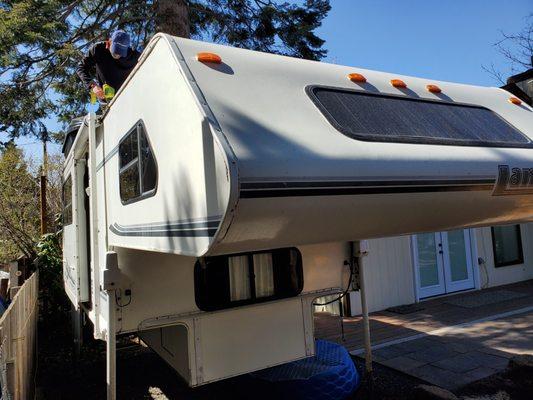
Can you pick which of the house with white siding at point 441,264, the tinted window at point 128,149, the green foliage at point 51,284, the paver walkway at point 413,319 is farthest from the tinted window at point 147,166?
the house with white siding at point 441,264

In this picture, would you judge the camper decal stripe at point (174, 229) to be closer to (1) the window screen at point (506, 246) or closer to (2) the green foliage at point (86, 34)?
(2) the green foliage at point (86, 34)

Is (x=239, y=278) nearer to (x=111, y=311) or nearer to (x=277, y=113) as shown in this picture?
(x=111, y=311)

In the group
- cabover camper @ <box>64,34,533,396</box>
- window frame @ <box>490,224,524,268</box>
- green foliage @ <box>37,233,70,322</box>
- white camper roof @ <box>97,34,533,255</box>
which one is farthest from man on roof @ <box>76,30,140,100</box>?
window frame @ <box>490,224,524,268</box>

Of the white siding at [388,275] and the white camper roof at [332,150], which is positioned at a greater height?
the white camper roof at [332,150]

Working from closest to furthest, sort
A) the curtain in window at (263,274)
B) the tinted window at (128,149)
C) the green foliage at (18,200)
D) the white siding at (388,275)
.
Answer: the tinted window at (128,149) → the curtain in window at (263,274) → the white siding at (388,275) → the green foliage at (18,200)

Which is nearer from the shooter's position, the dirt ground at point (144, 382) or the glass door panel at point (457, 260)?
the dirt ground at point (144, 382)

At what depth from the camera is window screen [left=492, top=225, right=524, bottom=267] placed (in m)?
10.4

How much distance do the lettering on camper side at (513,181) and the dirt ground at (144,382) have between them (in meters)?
2.22

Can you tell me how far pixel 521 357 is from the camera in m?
4.57

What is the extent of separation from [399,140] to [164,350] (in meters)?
2.55

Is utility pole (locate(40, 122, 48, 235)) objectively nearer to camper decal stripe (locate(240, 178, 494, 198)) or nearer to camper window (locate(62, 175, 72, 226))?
camper window (locate(62, 175, 72, 226))

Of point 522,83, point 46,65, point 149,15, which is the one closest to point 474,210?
point 522,83

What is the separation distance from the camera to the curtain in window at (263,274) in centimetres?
356

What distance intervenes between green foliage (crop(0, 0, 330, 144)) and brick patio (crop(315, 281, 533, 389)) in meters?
5.18
